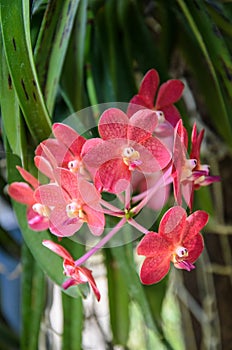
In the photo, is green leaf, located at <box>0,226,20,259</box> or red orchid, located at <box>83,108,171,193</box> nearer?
red orchid, located at <box>83,108,171,193</box>

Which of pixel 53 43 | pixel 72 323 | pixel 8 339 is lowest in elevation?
pixel 8 339

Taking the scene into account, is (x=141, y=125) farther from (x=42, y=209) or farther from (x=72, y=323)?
(x=72, y=323)

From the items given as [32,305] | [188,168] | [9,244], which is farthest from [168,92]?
[9,244]

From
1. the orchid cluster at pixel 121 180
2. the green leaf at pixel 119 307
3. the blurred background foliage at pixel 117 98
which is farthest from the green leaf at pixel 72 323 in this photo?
the orchid cluster at pixel 121 180

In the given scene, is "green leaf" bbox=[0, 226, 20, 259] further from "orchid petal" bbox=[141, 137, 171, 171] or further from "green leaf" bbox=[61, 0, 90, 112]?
"orchid petal" bbox=[141, 137, 171, 171]

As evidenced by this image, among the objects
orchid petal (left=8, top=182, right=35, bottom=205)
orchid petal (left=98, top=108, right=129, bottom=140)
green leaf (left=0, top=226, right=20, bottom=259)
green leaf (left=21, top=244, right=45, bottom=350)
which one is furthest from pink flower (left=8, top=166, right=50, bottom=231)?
green leaf (left=0, top=226, right=20, bottom=259)

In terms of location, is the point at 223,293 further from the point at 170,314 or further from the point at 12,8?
the point at 12,8
